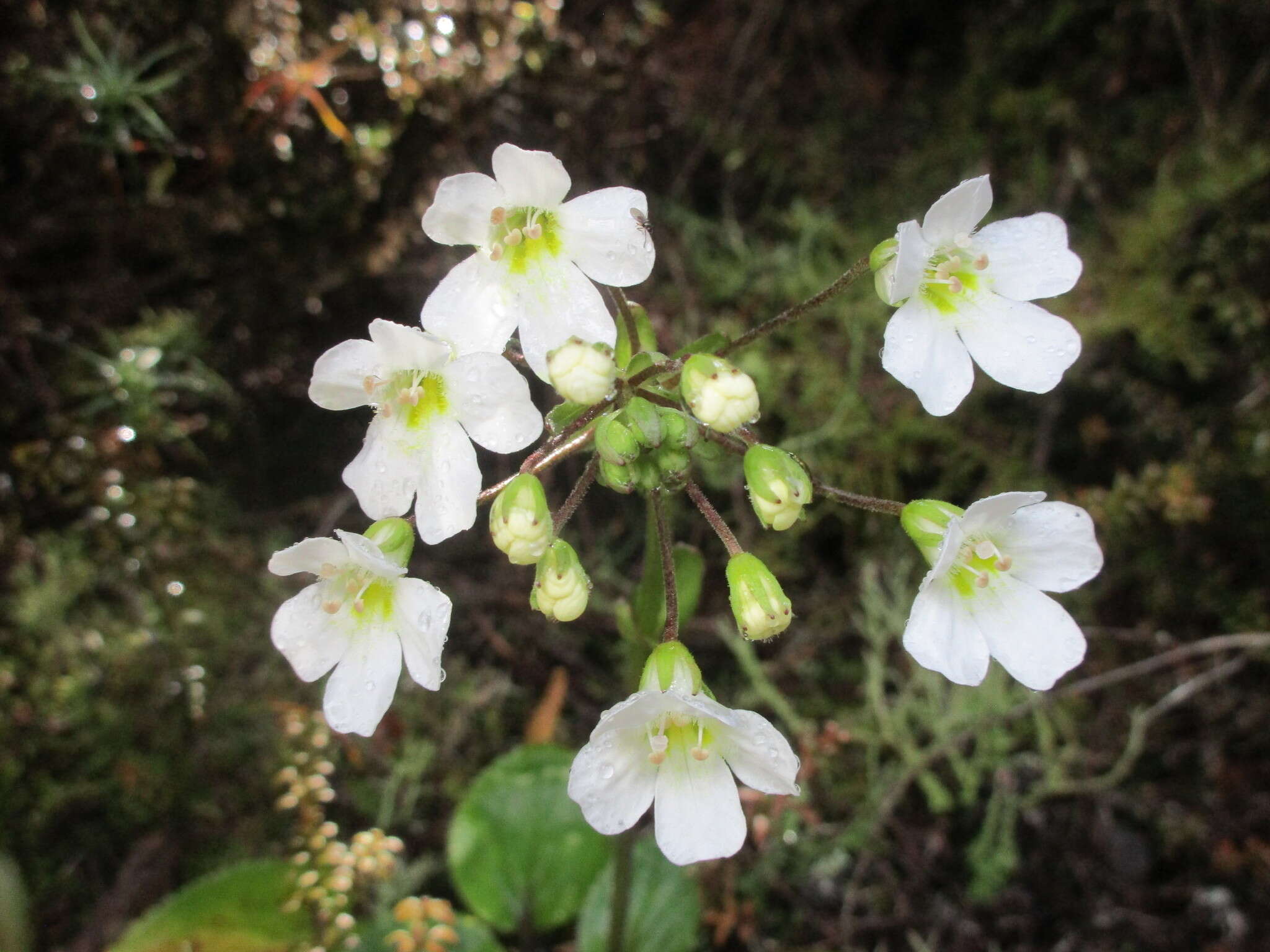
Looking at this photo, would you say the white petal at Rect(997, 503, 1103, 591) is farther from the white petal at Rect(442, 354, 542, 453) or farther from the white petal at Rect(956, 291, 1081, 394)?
the white petal at Rect(442, 354, 542, 453)

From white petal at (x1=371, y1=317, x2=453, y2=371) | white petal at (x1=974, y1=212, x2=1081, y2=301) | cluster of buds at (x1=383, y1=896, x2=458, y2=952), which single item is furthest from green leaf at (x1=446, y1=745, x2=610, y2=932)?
white petal at (x1=974, y1=212, x2=1081, y2=301)

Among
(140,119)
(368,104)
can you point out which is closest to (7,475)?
(140,119)

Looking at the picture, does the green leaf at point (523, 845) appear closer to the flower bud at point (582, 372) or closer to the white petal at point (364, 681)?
the white petal at point (364, 681)

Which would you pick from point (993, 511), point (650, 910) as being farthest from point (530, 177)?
point (650, 910)

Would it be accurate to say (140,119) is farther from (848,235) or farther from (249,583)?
(848,235)

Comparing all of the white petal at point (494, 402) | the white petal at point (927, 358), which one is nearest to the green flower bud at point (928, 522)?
the white petal at point (927, 358)
